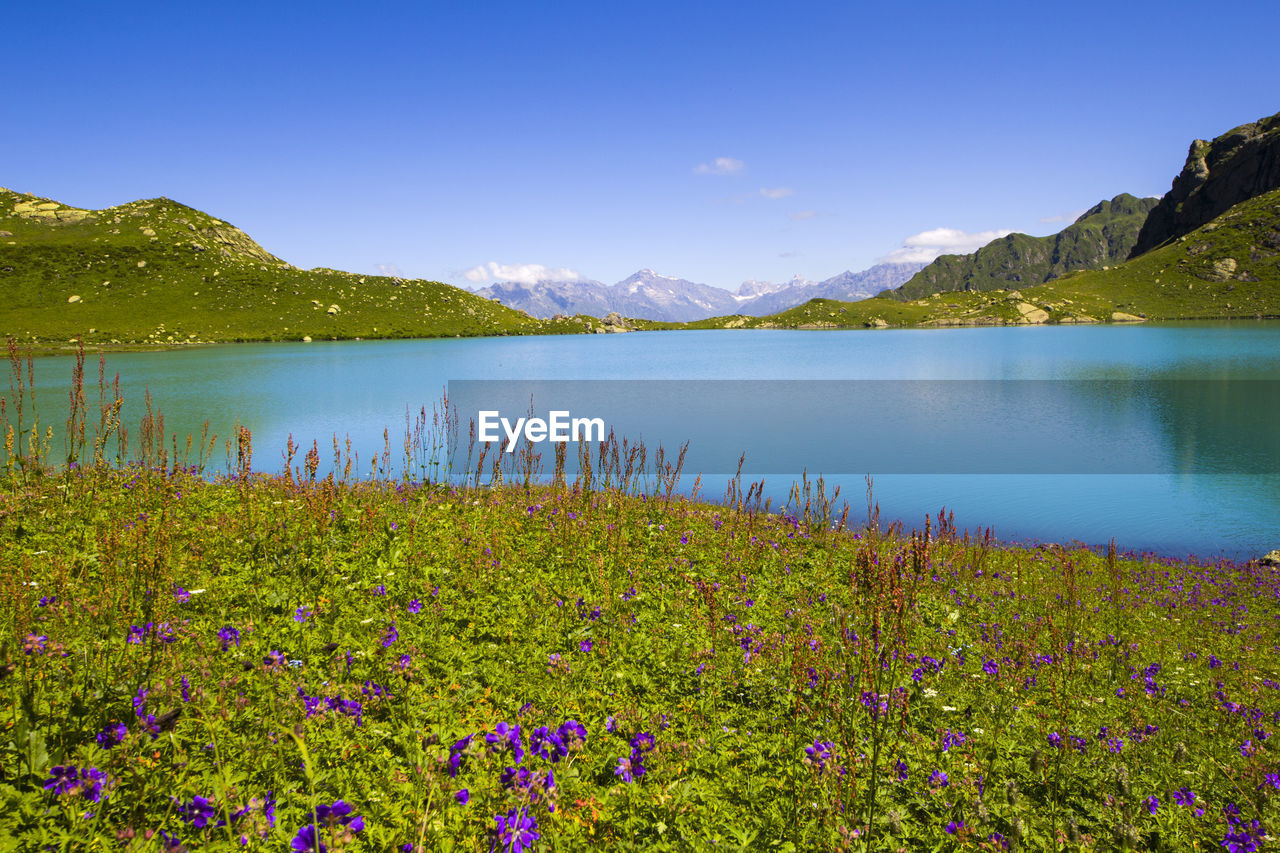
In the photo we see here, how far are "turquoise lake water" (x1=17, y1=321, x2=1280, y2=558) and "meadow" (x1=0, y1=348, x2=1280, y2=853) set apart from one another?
32.2 ft

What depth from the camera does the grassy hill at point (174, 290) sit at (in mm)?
106562

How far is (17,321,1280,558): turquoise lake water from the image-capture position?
65.6ft

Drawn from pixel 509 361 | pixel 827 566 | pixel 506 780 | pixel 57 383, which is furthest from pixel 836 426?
pixel 57 383

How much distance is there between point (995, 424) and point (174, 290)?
153m

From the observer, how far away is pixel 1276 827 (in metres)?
4.84

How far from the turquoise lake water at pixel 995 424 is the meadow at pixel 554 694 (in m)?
9.81

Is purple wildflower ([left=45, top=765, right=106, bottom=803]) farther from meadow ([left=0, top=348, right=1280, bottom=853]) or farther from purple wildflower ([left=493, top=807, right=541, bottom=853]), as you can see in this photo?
purple wildflower ([left=493, top=807, right=541, bottom=853])

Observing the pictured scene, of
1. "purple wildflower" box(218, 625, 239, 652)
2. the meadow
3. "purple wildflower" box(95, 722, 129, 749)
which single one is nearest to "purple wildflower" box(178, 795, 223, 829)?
the meadow

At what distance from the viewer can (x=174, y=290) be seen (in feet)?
400

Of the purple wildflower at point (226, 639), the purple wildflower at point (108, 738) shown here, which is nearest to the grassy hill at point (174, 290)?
the purple wildflower at point (226, 639)
